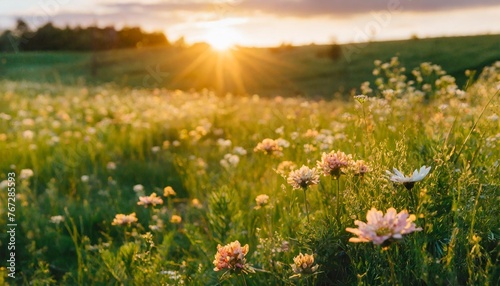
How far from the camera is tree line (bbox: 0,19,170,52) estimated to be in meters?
57.2

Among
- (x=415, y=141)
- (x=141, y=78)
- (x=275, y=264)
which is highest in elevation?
(x=415, y=141)

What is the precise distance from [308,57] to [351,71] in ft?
18.6

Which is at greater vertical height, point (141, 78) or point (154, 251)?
point (154, 251)

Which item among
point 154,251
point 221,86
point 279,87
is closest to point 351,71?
point 279,87

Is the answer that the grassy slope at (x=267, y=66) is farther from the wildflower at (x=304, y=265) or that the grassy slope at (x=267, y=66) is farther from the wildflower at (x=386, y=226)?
the wildflower at (x=386, y=226)

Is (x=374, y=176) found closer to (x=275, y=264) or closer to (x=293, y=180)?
(x=293, y=180)

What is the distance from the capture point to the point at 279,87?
101 feet

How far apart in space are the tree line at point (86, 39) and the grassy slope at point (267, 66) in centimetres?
1108

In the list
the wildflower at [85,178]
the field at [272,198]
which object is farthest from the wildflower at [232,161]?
the wildflower at [85,178]

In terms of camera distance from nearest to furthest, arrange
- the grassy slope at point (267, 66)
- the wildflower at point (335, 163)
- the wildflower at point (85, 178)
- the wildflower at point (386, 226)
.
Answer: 1. the wildflower at point (386, 226)
2. the wildflower at point (335, 163)
3. the wildflower at point (85, 178)
4. the grassy slope at point (267, 66)

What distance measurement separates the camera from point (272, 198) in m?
2.95

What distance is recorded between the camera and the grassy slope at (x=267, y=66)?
28625 millimetres

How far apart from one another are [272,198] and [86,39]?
2356 inches

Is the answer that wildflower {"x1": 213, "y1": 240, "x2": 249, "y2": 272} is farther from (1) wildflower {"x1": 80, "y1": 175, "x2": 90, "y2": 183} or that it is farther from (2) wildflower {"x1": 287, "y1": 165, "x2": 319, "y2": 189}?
(1) wildflower {"x1": 80, "y1": 175, "x2": 90, "y2": 183}
